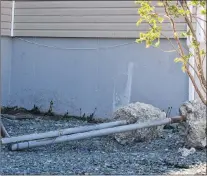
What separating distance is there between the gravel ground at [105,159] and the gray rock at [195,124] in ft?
0.53

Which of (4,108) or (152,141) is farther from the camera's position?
(4,108)

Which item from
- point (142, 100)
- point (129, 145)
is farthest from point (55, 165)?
point (142, 100)

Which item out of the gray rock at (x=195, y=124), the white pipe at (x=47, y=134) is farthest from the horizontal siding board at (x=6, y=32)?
the gray rock at (x=195, y=124)

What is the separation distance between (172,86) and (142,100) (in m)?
0.63

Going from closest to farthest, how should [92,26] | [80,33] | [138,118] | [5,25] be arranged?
[138,118], [92,26], [80,33], [5,25]

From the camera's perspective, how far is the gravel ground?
19.4 feet

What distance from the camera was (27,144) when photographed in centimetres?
691

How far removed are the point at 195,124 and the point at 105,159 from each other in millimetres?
1425

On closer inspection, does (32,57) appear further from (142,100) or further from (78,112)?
(142,100)

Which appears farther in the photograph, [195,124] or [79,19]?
[79,19]

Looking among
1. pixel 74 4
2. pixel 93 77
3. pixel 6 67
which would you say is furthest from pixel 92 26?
pixel 6 67

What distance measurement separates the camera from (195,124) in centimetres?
711

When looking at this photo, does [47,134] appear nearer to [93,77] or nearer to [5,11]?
[93,77]

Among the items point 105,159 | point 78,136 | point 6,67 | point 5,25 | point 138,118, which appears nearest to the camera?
point 105,159
